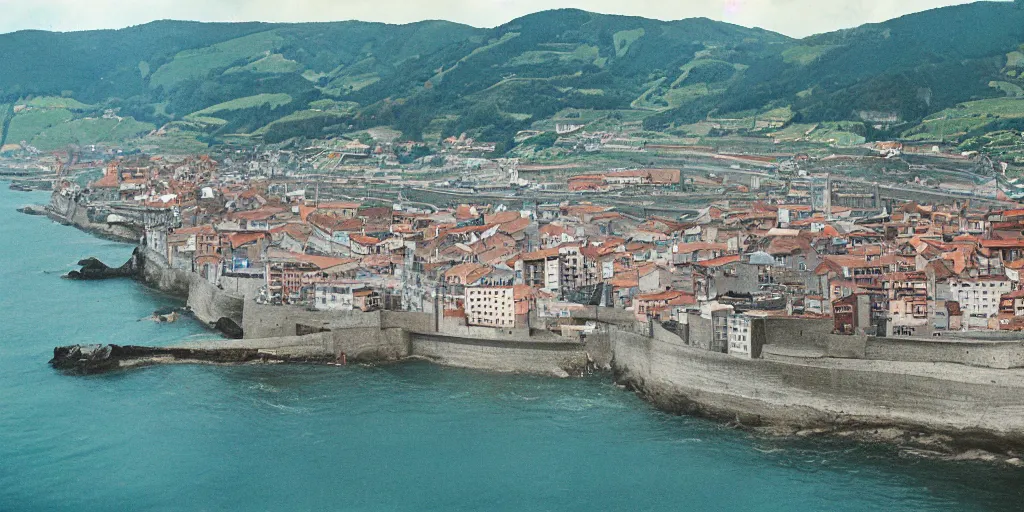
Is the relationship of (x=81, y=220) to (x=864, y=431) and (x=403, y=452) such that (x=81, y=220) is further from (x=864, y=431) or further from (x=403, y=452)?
(x=864, y=431)

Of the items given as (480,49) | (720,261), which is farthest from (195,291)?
(480,49)

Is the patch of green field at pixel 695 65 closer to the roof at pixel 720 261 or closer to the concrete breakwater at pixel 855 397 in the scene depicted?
the roof at pixel 720 261

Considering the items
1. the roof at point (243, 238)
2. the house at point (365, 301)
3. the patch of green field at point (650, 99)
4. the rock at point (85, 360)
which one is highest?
the patch of green field at point (650, 99)

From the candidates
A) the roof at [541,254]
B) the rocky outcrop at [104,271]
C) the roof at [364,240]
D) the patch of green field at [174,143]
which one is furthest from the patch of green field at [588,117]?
the roof at [541,254]

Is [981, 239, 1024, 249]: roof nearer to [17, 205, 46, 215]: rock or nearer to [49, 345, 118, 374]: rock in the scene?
[49, 345, 118, 374]: rock

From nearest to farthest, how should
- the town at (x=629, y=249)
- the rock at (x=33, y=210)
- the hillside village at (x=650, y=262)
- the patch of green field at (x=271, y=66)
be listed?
the hillside village at (x=650, y=262) < the town at (x=629, y=249) < the rock at (x=33, y=210) < the patch of green field at (x=271, y=66)

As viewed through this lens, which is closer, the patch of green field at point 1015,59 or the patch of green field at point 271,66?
the patch of green field at point 1015,59
